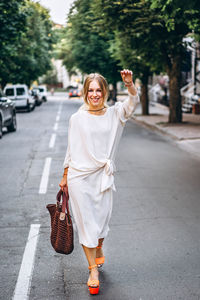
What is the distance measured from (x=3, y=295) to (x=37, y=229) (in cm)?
186

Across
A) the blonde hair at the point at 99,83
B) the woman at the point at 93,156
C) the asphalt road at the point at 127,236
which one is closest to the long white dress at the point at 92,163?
the woman at the point at 93,156

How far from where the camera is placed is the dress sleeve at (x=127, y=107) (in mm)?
3840

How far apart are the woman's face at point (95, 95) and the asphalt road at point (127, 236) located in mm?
1557

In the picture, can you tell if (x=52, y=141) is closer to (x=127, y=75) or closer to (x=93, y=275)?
(x=93, y=275)

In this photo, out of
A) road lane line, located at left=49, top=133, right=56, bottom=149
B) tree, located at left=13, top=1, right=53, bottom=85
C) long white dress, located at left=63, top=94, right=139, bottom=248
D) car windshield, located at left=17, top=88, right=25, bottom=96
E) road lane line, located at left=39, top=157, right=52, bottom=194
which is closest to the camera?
long white dress, located at left=63, top=94, right=139, bottom=248

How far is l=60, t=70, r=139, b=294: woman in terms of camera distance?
381 cm

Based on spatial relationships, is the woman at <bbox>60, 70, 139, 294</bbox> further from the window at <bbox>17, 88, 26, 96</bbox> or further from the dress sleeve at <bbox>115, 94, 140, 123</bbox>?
the window at <bbox>17, 88, 26, 96</bbox>

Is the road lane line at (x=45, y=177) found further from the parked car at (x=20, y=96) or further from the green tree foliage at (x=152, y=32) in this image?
the parked car at (x=20, y=96)

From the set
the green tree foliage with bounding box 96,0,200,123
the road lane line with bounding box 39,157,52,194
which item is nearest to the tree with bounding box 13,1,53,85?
the green tree foliage with bounding box 96,0,200,123

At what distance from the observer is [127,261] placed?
4605mm

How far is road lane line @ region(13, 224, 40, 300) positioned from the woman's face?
1.65 metres

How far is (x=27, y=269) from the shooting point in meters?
4.38

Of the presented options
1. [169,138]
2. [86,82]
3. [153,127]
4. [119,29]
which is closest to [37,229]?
[86,82]

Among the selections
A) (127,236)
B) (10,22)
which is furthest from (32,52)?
(127,236)
